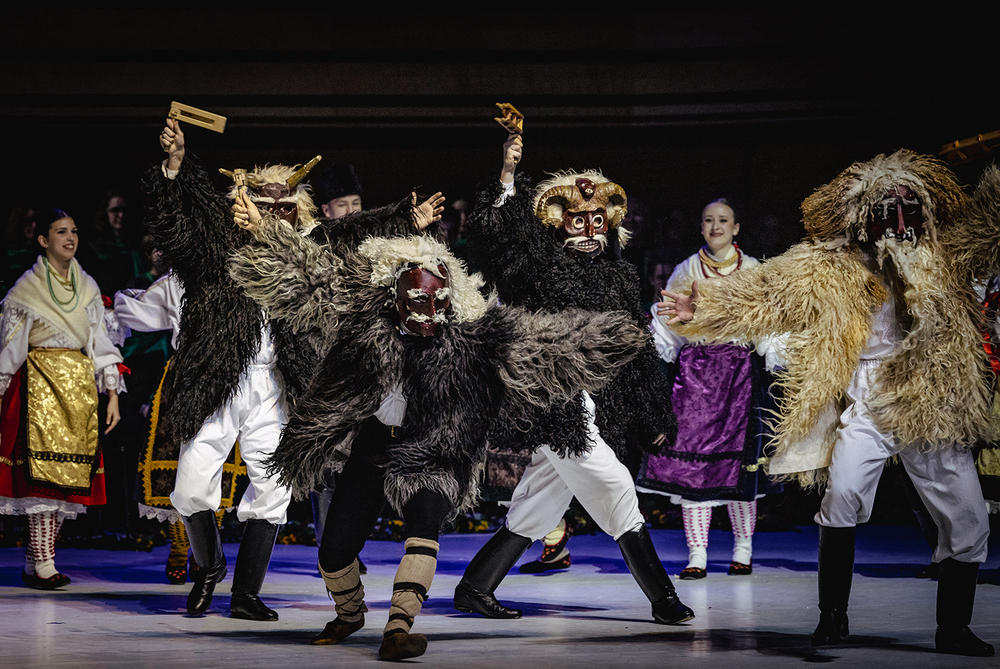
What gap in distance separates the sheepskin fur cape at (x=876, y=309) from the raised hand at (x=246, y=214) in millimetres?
1571

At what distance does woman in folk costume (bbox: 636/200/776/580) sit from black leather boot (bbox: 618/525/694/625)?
1475 mm

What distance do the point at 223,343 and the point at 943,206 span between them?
8.83 ft

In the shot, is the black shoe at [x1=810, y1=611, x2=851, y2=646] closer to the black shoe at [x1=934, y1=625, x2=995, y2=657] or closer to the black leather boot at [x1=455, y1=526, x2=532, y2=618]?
the black shoe at [x1=934, y1=625, x2=995, y2=657]

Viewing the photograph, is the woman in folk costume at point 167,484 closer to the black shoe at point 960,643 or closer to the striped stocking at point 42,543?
the striped stocking at point 42,543

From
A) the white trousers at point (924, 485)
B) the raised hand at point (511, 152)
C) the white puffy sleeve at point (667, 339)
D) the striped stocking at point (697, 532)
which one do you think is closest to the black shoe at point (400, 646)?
the white trousers at point (924, 485)

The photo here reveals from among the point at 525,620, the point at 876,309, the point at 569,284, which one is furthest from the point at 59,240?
the point at 876,309

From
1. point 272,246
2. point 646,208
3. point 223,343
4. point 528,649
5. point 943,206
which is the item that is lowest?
point 528,649

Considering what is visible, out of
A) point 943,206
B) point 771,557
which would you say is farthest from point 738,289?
point 771,557

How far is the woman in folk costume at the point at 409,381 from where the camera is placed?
147 inches

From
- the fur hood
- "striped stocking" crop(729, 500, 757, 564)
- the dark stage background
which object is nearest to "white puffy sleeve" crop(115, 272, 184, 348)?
the dark stage background

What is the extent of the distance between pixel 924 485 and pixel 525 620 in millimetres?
1549

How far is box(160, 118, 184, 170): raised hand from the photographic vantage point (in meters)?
4.36

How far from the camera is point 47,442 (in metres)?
5.51

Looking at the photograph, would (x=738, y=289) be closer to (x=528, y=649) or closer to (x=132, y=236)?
(x=528, y=649)
